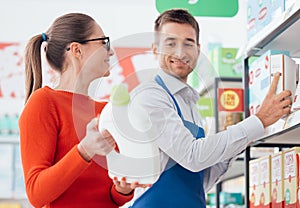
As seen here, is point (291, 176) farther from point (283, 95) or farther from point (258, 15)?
point (258, 15)

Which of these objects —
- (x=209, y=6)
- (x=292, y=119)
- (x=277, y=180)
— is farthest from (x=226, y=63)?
(x=292, y=119)

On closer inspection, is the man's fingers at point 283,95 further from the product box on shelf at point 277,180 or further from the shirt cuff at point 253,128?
the product box on shelf at point 277,180

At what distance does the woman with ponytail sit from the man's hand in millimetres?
478

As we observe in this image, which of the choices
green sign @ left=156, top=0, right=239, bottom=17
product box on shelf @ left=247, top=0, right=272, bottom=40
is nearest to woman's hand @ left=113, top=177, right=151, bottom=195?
product box on shelf @ left=247, top=0, right=272, bottom=40

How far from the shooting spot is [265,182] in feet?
8.21

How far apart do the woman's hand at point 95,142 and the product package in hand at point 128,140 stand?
0.05 ft

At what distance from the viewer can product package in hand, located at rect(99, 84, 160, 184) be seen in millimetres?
1614

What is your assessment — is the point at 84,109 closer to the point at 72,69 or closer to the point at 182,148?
the point at 72,69

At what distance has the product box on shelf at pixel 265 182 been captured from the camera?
8.07 ft

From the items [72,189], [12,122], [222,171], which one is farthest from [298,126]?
[12,122]

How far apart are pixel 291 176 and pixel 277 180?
0.49 ft

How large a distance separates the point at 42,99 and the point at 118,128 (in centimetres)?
29

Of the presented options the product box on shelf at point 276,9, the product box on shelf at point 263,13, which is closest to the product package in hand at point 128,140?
the product box on shelf at point 276,9

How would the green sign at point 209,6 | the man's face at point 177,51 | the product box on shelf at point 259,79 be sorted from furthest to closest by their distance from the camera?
the green sign at point 209,6 → the product box on shelf at point 259,79 → the man's face at point 177,51
